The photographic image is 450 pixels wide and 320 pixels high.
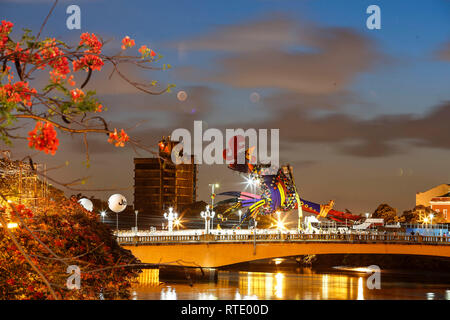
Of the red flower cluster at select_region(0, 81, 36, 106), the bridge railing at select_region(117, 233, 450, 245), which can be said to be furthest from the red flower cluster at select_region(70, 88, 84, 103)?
the bridge railing at select_region(117, 233, 450, 245)

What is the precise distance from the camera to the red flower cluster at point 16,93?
865 centimetres

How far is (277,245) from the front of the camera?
223 feet

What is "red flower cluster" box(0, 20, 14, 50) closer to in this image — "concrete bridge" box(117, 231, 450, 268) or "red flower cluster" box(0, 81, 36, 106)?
"red flower cluster" box(0, 81, 36, 106)

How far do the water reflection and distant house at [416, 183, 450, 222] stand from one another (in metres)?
36.1

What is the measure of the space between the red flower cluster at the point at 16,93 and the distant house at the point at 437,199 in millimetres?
115911

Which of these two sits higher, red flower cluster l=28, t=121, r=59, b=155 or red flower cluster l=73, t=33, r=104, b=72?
red flower cluster l=73, t=33, r=104, b=72

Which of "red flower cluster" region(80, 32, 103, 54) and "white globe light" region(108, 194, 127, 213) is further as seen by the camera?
"white globe light" region(108, 194, 127, 213)

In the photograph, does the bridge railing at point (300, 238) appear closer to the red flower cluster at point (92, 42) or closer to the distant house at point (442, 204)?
the distant house at point (442, 204)

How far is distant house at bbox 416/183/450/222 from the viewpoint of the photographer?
118 m

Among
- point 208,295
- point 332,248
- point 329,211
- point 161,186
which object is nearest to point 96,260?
point 208,295

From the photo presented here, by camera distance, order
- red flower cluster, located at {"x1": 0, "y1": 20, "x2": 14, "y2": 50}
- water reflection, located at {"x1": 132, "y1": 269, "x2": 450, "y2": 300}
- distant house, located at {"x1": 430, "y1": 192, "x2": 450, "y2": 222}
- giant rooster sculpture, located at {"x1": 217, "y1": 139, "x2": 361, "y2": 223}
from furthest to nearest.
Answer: distant house, located at {"x1": 430, "y1": 192, "x2": 450, "y2": 222} < giant rooster sculpture, located at {"x1": 217, "y1": 139, "x2": 361, "y2": 223} < water reflection, located at {"x1": 132, "y1": 269, "x2": 450, "y2": 300} < red flower cluster, located at {"x1": 0, "y1": 20, "x2": 14, "y2": 50}

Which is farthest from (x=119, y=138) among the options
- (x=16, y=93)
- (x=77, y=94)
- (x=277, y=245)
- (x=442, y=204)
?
(x=442, y=204)

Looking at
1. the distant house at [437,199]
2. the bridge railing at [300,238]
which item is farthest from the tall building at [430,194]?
the bridge railing at [300,238]
